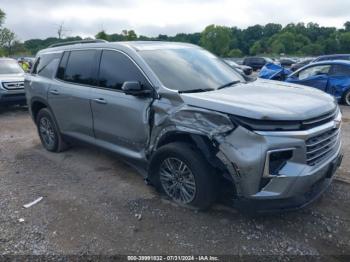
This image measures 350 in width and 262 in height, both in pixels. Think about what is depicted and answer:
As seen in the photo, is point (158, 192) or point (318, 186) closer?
point (318, 186)

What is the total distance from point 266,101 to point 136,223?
185cm

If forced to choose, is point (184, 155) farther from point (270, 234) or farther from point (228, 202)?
point (270, 234)

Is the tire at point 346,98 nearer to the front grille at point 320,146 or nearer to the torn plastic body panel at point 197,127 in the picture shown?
the front grille at point 320,146

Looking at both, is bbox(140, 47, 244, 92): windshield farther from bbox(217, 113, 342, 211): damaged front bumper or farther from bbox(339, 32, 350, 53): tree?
bbox(339, 32, 350, 53): tree

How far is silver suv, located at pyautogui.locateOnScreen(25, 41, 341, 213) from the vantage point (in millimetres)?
3184

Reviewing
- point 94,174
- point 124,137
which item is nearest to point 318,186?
point 124,137

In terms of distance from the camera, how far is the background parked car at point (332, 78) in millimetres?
10852

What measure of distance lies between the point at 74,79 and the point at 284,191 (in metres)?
3.50

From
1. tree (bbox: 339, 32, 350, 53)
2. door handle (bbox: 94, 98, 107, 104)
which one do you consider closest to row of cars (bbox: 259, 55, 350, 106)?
door handle (bbox: 94, 98, 107, 104)

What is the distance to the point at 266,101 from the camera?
11.4 ft

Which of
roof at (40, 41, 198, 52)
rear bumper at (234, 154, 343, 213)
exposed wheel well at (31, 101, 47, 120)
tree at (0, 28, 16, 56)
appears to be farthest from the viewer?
tree at (0, 28, 16, 56)

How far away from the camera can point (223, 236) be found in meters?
3.48

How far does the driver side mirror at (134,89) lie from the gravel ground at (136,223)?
1292 millimetres

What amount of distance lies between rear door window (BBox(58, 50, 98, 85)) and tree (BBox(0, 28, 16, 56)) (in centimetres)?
5696
